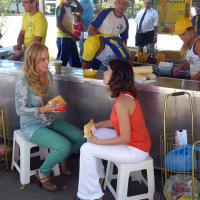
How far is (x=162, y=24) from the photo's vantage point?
19.0ft

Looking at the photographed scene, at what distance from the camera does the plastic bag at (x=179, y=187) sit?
2.56m

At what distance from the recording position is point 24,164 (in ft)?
9.65

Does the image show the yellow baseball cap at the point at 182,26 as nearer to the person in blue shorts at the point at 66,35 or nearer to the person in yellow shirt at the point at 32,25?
the person in yellow shirt at the point at 32,25

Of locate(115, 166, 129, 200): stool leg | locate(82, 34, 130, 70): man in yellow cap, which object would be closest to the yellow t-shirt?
locate(82, 34, 130, 70): man in yellow cap

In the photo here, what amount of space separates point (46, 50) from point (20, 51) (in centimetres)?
131

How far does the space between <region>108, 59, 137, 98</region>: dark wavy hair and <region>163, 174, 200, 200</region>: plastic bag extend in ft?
2.53

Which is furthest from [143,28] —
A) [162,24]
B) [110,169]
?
[110,169]

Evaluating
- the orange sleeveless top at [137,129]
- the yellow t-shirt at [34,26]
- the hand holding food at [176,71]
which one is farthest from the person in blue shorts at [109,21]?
the orange sleeveless top at [137,129]

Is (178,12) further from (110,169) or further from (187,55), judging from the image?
(110,169)

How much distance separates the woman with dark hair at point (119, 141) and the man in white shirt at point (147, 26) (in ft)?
12.0

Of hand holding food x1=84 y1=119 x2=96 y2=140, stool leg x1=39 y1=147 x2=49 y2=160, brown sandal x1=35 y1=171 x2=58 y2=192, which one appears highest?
hand holding food x1=84 y1=119 x2=96 y2=140

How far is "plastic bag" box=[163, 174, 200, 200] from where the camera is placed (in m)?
2.56

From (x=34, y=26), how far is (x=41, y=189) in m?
1.98

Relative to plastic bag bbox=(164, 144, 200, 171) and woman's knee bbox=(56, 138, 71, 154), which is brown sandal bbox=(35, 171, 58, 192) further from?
plastic bag bbox=(164, 144, 200, 171)
